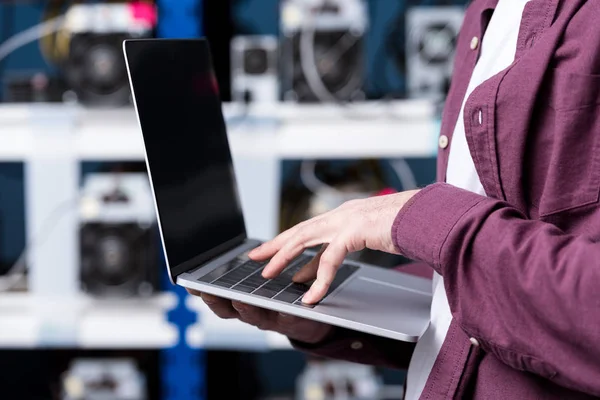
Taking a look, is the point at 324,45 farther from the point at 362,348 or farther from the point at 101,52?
the point at 362,348

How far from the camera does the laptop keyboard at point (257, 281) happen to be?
686 mm

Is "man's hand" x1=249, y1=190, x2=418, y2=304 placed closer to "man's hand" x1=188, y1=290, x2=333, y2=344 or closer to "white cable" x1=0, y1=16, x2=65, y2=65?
"man's hand" x1=188, y1=290, x2=333, y2=344

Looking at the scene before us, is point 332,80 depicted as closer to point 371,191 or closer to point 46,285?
point 371,191

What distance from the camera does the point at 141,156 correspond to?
4.68 feet

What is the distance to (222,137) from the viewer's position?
87 centimetres

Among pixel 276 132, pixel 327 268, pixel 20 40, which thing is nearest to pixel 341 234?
pixel 327 268

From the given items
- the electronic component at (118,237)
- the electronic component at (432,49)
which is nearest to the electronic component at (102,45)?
the electronic component at (118,237)

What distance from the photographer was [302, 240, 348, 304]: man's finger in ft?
2.03

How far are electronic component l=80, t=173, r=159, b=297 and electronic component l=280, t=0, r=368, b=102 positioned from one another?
1.31ft

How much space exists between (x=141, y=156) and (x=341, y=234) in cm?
89

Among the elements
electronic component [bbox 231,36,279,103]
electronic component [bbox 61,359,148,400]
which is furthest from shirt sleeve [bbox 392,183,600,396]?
electronic component [bbox 61,359,148,400]

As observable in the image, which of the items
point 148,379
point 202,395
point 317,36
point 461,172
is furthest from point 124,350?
point 461,172

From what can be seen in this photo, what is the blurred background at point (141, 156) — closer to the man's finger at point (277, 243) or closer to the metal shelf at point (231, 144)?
the metal shelf at point (231, 144)

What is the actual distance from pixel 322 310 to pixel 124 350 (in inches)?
42.2
